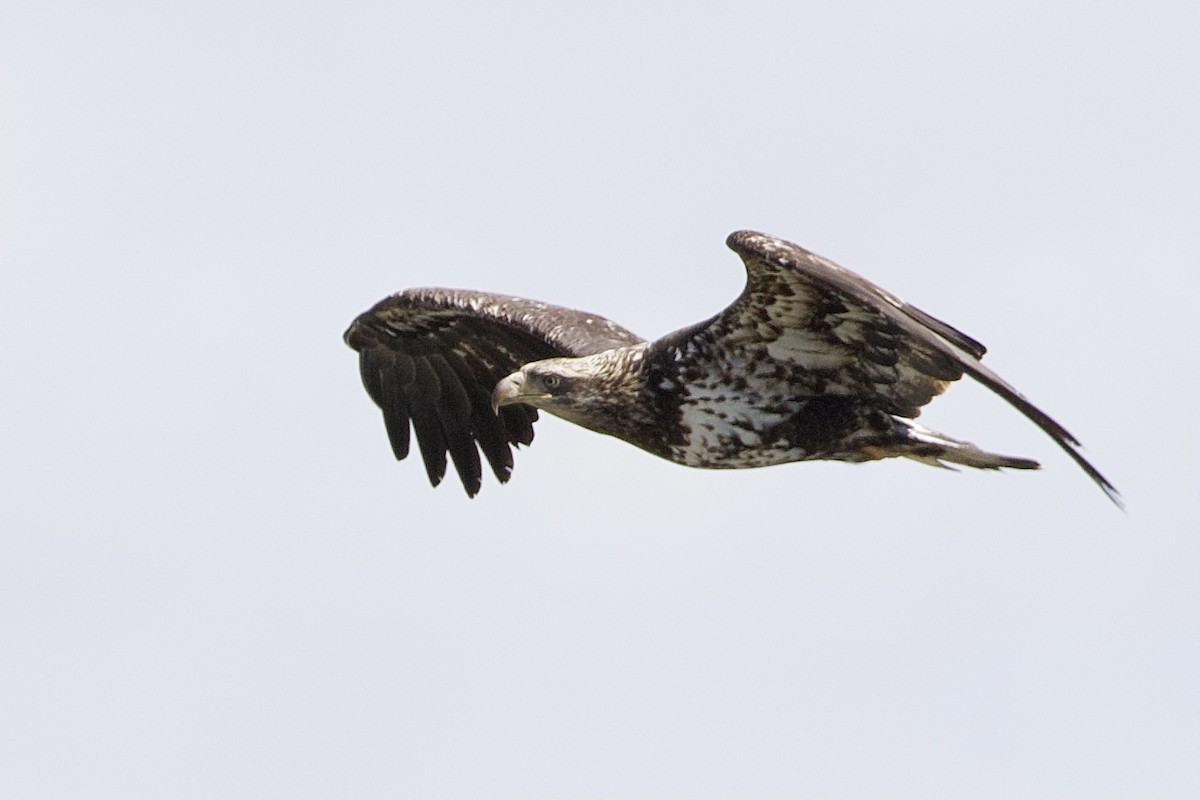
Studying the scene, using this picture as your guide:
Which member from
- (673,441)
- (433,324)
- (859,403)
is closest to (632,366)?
(673,441)

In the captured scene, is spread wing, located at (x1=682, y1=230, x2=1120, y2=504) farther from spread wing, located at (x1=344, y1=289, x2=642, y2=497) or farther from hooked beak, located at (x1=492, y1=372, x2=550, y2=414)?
spread wing, located at (x1=344, y1=289, x2=642, y2=497)

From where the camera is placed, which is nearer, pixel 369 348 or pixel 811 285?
pixel 811 285

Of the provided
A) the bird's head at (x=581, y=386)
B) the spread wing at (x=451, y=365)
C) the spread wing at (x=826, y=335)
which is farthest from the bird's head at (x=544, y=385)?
the spread wing at (x=451, y=365)

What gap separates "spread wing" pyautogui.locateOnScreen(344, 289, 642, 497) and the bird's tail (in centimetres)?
274

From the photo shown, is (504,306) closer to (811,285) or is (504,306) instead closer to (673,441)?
(673,441)

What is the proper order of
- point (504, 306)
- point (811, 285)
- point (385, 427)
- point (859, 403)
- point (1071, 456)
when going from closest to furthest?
point (1071, 456), point (811, 285), point (859, 403), point (504, 306), point (385, 427)

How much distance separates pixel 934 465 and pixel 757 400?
4.39ft

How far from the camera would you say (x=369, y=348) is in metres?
18.1

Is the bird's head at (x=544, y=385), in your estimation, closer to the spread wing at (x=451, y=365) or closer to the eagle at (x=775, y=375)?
the eagle at (x=775, y=375)

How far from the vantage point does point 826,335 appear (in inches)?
556

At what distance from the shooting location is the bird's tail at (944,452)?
→ 14727 millimetres

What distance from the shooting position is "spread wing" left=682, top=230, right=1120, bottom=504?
13.1 m

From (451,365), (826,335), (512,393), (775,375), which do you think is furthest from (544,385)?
(451,365)

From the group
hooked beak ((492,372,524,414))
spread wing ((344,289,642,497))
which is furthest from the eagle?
spread wing ((344,289,642,497))
